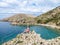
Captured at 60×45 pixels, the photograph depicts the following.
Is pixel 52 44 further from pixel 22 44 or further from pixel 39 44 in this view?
pixel 22 44

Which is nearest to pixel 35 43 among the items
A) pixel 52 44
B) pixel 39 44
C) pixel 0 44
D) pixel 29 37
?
pixel 39 44

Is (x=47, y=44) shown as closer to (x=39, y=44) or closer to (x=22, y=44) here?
(x=39, y=44)

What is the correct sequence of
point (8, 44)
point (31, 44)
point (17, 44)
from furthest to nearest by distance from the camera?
point (8, 44) < point (17, 44) < point (31, 44)

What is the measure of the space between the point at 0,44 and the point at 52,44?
99.0 feet

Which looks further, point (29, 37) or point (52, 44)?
point (29, 37)

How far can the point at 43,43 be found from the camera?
76.4 metres

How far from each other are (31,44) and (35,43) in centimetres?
Result: 231

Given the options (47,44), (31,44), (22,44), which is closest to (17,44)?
(22,44)

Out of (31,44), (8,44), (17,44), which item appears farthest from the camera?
(8,44)

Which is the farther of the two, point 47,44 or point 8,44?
point 8,44

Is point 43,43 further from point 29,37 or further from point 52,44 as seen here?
point 29,37

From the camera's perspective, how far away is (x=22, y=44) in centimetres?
7838

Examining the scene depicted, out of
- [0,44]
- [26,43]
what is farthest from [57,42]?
[0,44]

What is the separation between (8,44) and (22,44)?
12491 mm
